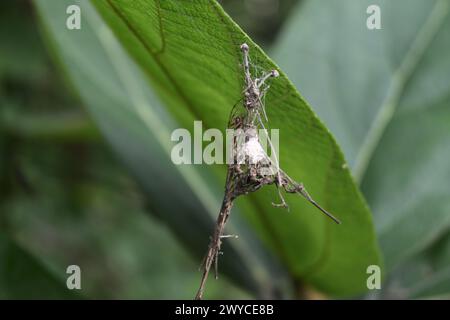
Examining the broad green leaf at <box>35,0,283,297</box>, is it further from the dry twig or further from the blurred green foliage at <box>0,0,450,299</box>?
the dry twig

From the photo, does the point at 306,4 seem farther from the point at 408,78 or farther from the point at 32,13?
the point at 32,13

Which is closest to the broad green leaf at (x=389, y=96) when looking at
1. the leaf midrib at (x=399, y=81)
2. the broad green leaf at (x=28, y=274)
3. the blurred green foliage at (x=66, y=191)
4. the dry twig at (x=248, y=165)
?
the leaf midrib at (x=399, y=81)

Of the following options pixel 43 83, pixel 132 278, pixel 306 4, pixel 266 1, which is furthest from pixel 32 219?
pixel 266 1

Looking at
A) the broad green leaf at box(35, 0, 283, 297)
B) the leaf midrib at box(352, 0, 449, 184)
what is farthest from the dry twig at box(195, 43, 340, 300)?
the leaf midrib at box(352, 0, 449, 184)

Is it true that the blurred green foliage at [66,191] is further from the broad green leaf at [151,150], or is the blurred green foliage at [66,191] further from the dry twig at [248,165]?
the dry twig at [248,165]

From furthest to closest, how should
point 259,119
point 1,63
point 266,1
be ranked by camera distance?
1. point 266,1
2. point 1,63
3. point 259,119
